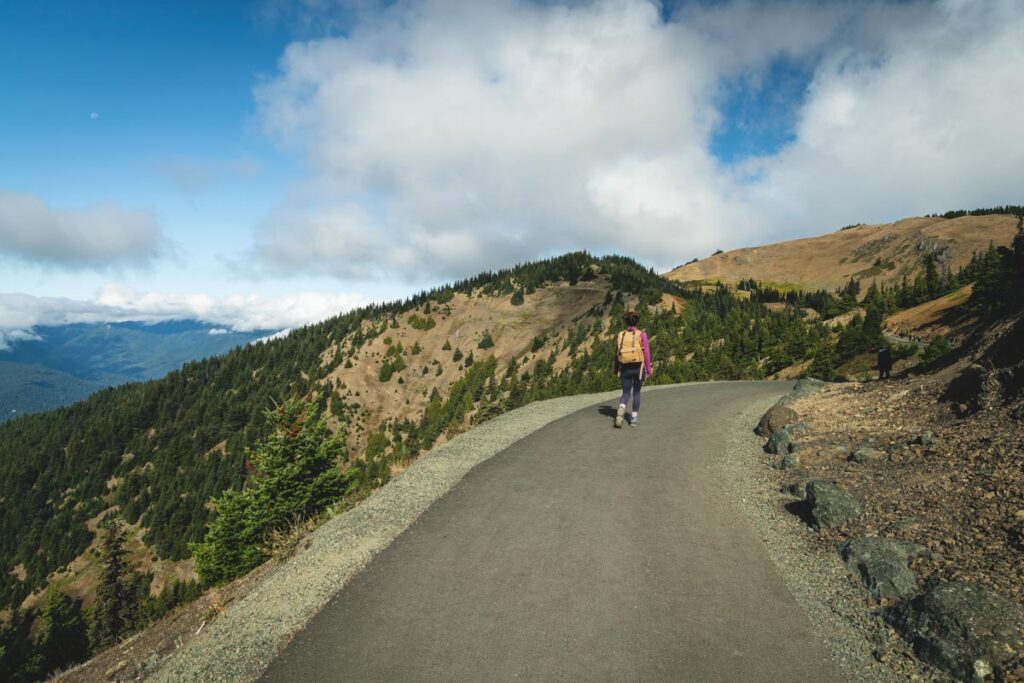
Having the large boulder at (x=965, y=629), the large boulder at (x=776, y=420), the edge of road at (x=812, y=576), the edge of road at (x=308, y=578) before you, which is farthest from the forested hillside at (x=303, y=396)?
the large boulder at (x=965, y=629)

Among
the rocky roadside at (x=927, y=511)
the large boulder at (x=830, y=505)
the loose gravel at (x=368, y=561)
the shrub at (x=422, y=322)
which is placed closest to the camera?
the rocky roadside at (x=927, y=511)

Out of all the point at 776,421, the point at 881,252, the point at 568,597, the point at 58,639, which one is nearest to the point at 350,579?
the point at 568,597

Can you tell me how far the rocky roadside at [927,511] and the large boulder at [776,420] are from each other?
1.78ft

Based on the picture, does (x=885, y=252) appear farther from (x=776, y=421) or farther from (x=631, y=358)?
(x=631, y=358)

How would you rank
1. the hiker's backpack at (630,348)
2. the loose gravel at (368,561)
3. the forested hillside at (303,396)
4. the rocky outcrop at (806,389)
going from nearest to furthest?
the loose gravel at (368,561) → the hiker's backpack at (630,348) → the rocky outcrop at (806,389) → the forested hillside at (303,396)

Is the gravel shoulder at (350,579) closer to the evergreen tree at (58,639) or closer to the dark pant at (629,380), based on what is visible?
the dark pant at (629,380)

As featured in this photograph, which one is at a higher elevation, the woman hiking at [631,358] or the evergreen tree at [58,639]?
the woman hiking at [631,358]

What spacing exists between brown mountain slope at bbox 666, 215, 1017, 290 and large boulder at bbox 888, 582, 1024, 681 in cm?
16525

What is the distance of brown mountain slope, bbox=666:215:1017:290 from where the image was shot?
134 m

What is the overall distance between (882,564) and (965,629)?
55.0 inches

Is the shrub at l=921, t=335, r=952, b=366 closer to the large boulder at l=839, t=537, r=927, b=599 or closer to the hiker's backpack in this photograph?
the hiker's backpack

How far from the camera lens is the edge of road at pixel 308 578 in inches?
185

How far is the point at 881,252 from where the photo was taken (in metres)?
160

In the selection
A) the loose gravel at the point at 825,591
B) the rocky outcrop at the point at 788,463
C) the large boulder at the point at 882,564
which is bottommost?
the loose gravel at the point at 825,591
